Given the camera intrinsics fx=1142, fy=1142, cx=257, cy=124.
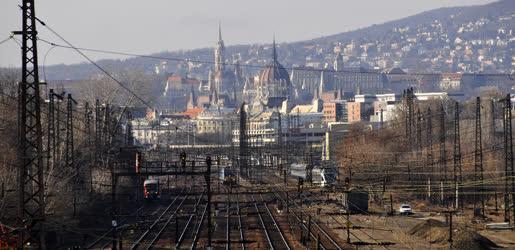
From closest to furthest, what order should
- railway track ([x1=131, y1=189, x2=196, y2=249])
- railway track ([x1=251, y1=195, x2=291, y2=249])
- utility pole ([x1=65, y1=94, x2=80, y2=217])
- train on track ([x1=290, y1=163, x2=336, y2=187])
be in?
railway track ([x1=131, y1=189, x2=196, y2=249])
railway track ([x1=251, y1=195, x2=291, y2=249])
utility pole ([x1=65, y1=94, x2=80, y2=217])
train on track ([x1=290, y1=163, x2=336, y2=187])

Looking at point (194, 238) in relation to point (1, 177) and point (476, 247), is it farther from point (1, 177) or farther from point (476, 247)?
point (476, 247)

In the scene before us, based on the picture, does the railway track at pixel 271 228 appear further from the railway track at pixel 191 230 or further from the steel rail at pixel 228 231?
the railway track at pixel 191 230

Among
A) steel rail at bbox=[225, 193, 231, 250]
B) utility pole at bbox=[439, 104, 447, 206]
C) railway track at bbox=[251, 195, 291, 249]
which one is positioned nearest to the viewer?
steel rail at bbox=[225, 193, 231, 250]

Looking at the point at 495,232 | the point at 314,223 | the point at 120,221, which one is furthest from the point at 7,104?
the point at 495,232

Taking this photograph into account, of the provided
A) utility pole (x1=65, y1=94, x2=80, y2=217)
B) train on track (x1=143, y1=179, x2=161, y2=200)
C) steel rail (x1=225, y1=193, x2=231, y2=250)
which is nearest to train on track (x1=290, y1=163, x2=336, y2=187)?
train on track (x1=143, y1=179, x2=161, y2=200)

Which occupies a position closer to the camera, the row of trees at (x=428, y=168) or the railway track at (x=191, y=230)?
the railway track at (x=191, y=230)

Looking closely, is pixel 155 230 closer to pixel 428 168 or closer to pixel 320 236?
pixel 320 236

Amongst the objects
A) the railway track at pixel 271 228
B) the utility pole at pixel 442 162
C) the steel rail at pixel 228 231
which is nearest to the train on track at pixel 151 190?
the railway track at pixel 271 228

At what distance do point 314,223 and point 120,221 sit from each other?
7.68 meters

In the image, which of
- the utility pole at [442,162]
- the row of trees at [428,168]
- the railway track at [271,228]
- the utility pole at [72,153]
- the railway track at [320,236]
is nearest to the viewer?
the railway track at [320,236]

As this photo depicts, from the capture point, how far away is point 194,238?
125ft

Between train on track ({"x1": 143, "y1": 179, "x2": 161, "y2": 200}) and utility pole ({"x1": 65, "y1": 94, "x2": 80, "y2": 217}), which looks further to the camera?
train on track ({"x1": 143, "y1": 179, "x2": 161, "y2": 200})

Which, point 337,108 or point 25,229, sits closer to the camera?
point 25,229

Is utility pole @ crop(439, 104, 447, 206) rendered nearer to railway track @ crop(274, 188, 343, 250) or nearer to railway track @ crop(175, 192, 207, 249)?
railway track @ crop(274, 188, 343, 250)
